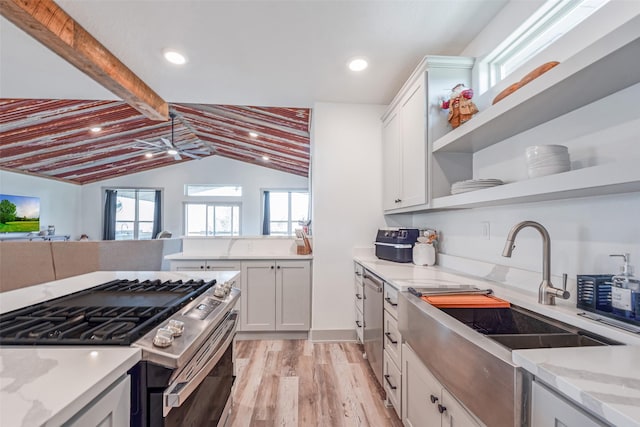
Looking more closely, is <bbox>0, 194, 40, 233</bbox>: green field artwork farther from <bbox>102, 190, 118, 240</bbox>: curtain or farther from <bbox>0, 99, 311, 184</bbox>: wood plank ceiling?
<bbox>102, 190, 118, 240</bbox>: curtain

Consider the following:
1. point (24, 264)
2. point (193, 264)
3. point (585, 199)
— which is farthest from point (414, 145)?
point (24, 264)

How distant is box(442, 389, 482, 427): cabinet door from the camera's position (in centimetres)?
98

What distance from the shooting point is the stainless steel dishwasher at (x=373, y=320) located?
2062 millimetres

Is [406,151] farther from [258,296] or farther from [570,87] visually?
[258,296]

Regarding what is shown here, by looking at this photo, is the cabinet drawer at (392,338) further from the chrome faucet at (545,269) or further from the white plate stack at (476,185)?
the white plate stack at (476,185)

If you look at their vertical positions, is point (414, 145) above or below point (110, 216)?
above

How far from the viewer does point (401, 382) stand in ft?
5.36

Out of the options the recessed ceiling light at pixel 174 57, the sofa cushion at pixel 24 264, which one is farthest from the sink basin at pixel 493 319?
the sofa cushion at pixel 24 264

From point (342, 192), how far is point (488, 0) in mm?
1889

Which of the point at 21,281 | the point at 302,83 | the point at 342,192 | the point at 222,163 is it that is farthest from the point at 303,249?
the point at 222,163

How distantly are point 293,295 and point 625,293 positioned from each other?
8.69ft

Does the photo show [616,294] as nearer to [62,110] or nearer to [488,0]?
[488,0]

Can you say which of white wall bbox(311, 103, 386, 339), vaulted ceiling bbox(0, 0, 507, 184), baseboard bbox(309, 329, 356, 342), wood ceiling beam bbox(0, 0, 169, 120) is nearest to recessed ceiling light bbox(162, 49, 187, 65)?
vaulted ceiling bbox(0, 0, 507, 184)

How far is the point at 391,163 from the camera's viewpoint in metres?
2.79
